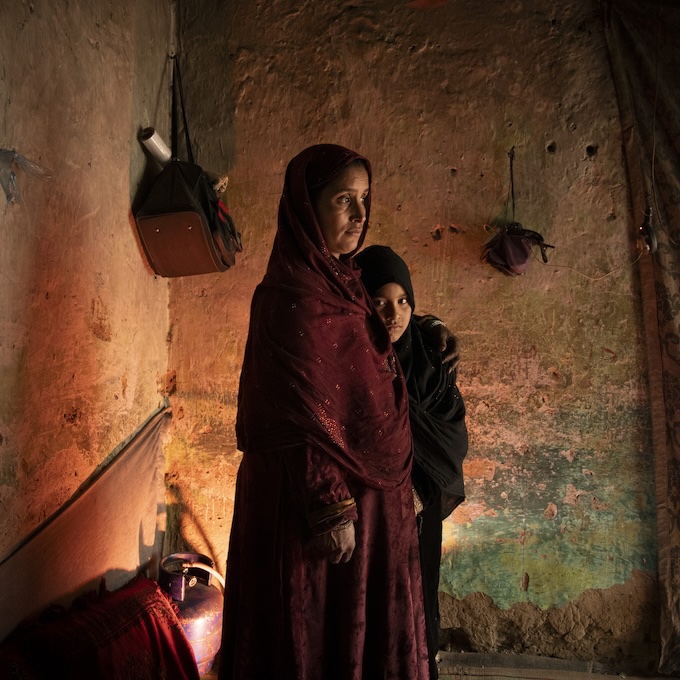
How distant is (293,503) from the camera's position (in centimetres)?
178

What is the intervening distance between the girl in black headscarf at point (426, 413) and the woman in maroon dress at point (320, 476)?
0.24 m

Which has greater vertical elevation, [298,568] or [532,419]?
[532,419]

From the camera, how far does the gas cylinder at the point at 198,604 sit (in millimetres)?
2723

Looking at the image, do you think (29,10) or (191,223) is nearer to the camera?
(29,10)

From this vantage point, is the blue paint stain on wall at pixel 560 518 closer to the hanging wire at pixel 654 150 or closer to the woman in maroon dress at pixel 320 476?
the hanging wire at pixel 654 150

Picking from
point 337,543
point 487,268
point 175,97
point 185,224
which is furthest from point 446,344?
point 175,97

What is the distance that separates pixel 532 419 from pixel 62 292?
2245 mm

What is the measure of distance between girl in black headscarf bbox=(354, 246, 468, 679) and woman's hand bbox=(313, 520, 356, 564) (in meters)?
0.52

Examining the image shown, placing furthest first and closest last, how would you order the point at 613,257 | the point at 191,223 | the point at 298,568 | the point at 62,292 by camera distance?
the point at 613,257 < the point at 191,223 < the point at 62,292 < the point at 298,568

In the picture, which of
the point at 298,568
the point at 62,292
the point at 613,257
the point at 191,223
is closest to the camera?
the point at 298,568

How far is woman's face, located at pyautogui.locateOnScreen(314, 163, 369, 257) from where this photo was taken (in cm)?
191

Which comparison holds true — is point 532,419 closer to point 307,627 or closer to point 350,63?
point 307,627

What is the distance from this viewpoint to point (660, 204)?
10.2 feet

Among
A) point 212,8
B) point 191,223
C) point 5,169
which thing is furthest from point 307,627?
point 212,8
